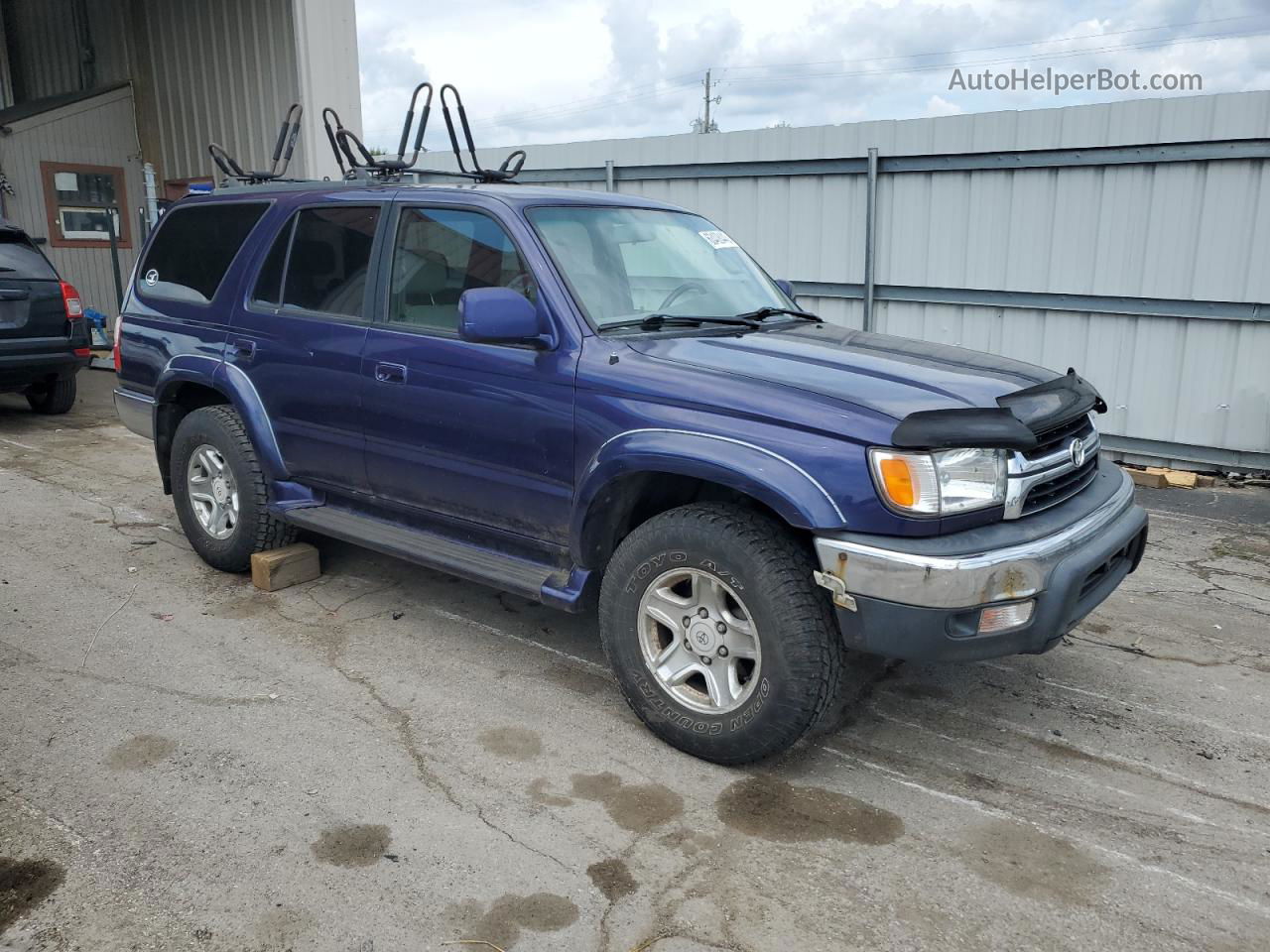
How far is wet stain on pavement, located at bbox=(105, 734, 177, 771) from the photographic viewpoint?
3.39 metres

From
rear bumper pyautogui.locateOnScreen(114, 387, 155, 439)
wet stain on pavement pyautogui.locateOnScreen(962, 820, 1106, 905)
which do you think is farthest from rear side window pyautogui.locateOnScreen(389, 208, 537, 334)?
wet stain on pavement pyautogui.locateOnScreen(962, 820, 1106, 905)

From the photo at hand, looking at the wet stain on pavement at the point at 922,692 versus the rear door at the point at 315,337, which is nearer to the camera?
the wet stain on pavement at the point at 922,692

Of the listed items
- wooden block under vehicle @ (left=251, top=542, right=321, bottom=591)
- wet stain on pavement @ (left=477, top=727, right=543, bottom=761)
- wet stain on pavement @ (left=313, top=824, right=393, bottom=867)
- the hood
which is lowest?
wet stain on pavement @ (left=477, top=727, right=543, bottom=761)

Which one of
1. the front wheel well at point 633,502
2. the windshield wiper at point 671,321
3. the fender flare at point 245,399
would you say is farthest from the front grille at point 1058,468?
the fender flare at point 245,399

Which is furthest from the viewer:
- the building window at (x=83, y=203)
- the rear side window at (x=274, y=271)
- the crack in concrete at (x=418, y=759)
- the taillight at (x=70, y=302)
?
the building window at (x=83, y=203)

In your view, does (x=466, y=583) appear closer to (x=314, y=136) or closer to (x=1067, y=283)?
Answer: (x=1067, y=283)

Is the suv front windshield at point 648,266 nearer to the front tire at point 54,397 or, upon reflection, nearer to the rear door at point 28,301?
the rear door at point 28,301

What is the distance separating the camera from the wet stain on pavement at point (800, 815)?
3062 mm

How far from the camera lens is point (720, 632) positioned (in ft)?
11.1

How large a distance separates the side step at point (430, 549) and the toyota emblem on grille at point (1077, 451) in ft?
6.24

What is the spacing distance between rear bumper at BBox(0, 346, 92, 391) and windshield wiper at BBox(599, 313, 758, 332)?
6914 mm

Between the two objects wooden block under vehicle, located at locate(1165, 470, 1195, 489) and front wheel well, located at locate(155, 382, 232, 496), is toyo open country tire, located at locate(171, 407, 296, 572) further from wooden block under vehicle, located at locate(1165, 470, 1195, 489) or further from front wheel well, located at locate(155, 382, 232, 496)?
wooden block under vehicle, located at locate(1165, 470, 1195, 489)

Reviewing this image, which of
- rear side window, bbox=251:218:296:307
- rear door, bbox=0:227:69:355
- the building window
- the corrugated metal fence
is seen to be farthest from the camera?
the building window

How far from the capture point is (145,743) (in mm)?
3533
